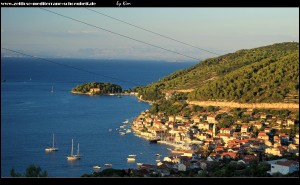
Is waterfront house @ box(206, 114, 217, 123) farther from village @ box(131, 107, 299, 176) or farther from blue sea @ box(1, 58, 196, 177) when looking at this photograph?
blue sea @ box(1, 58, 196, 177)

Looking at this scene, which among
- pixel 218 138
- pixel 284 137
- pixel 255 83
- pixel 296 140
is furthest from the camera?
pixel 255 83

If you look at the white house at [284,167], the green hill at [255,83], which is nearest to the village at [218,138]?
the white house at [284,167]

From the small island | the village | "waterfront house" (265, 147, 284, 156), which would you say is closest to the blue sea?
the village

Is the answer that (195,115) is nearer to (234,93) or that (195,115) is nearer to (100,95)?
(234,93)

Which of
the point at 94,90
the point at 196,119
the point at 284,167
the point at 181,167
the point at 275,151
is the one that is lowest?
the point at 181,167

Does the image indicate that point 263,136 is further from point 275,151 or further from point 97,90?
point 97,90

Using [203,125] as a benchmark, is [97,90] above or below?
above

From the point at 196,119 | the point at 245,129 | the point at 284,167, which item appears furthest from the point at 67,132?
the point at 284,167

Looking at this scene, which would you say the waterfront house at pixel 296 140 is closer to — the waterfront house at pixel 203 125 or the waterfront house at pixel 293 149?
the waterfront house at pixel 293 149
